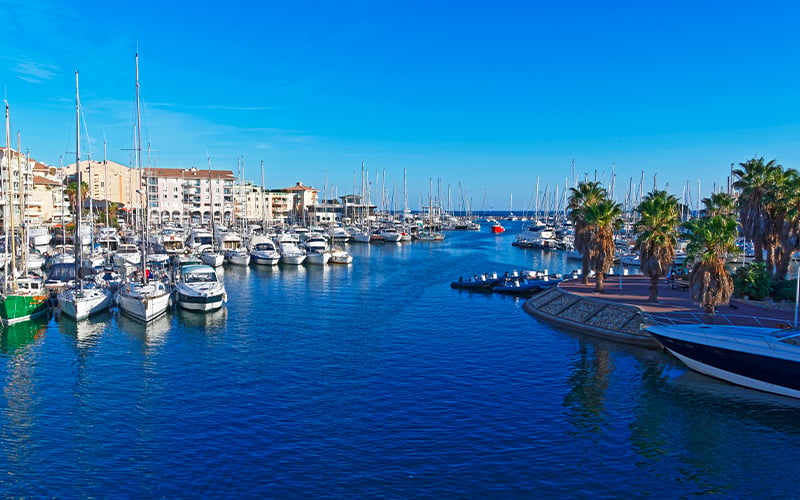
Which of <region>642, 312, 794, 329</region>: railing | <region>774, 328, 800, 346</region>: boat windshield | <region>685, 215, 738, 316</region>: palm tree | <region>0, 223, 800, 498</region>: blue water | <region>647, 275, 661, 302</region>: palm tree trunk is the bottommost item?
<region>0, 223, 800, 498</region>: blue water

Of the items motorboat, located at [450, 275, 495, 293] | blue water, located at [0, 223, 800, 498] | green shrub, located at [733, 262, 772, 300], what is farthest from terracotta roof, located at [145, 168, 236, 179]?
green shrub, located at [733, 262, 772, 300]

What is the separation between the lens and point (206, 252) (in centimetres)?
9269

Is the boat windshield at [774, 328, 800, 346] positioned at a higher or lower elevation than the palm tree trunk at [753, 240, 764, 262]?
lower

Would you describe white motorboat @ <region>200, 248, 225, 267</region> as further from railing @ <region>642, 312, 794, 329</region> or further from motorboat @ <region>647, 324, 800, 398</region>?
motorboat @ <region>647, 324, 800, 398</region>

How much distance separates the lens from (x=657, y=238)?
147ft

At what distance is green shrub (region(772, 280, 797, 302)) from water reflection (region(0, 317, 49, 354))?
5030cm

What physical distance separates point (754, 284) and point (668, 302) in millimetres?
5794

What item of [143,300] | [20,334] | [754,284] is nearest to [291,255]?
[143,300]

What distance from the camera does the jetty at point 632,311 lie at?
128 ft

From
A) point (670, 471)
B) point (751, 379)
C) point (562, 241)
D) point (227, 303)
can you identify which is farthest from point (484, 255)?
point (670, 471)

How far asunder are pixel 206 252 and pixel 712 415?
77.3 metres

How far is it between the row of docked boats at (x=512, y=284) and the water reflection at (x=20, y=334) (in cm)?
4062

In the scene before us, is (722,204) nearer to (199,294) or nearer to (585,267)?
(585,267)

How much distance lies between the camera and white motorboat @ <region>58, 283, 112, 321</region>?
159ft
